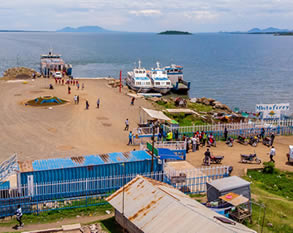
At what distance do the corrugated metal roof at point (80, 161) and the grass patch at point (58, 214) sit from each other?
2.22m

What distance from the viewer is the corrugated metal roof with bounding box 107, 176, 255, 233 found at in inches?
452

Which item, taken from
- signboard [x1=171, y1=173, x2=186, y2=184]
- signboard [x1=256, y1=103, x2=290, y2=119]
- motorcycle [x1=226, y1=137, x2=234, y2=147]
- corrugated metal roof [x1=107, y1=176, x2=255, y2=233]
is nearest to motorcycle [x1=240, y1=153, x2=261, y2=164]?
motorcycle [x1=226, y1=137, x2=234, y2=147]

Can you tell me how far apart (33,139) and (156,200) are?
15.8 meters

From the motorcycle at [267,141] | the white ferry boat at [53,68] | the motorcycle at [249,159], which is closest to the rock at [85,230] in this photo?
the motorcycle at [249,159]

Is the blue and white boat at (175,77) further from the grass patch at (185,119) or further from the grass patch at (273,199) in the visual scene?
the grass patch at (273,199)

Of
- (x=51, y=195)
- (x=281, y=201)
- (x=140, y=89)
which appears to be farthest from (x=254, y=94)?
(x=51, y=195)

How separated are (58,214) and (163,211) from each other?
556cm

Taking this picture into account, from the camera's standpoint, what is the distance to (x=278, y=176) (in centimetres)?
2069

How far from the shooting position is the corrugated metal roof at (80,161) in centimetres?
1731

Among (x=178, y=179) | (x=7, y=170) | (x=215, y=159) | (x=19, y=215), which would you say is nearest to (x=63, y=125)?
(x=7, y=170)

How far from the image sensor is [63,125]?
3044 centimetres

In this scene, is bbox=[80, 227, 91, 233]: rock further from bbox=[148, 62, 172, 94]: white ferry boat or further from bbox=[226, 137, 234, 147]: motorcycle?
bbox=[148, 62, 172, 94]: white ferry boat

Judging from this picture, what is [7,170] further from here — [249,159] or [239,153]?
[239,153]

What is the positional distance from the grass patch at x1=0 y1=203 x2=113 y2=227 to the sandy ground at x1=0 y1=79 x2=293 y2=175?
7.48 metres
